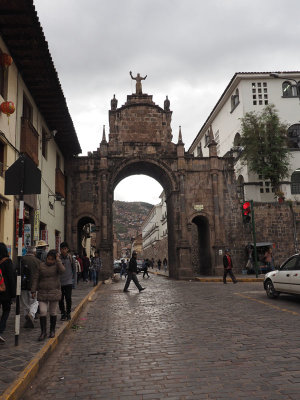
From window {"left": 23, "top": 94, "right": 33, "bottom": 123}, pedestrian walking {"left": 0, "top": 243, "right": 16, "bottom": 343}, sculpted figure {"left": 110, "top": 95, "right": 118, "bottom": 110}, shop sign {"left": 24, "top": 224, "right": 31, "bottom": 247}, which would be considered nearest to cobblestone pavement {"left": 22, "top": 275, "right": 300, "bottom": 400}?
pedestrian walking {"left": 0, "top": 243, "right": 16, "bottom": 343}

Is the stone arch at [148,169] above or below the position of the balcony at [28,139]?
above

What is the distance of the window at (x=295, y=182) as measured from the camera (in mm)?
33312

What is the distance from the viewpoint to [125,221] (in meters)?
187

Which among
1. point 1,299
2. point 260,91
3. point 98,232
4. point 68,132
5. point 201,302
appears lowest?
point 201,302

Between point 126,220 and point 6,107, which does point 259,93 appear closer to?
point 6,107

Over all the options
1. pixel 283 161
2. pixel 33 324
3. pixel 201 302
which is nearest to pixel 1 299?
pixel 33 324

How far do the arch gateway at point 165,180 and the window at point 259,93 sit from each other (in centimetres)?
946

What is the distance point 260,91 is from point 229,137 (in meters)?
5.28

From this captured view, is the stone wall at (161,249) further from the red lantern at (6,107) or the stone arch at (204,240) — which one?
the red lantern at (6,107)

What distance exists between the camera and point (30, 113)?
50.5 feet

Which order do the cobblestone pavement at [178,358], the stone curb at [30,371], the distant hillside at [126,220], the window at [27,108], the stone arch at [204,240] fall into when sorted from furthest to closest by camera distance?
the distant hillside at [126,220] < the stone arch at [204,240] < the window at [27,108] < the cobblestone pavement at [178,358] < the stone curb at [30,371]

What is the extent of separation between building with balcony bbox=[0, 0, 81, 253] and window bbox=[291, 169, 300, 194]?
71.9 feet

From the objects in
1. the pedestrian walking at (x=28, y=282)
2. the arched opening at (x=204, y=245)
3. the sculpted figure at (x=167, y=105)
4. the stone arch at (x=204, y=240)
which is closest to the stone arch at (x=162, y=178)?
the stone arch at (x=204, y=240)

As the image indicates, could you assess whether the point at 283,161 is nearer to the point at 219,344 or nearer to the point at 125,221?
the point at 219,344
